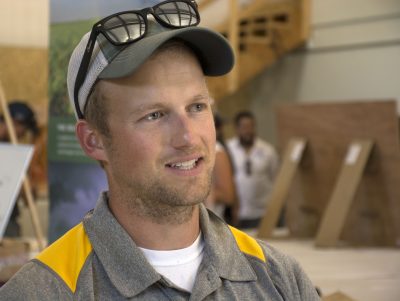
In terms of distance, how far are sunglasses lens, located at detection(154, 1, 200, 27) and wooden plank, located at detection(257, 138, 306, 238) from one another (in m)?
4.57

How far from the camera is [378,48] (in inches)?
372

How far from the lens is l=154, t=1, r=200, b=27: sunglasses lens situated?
1.37 meters

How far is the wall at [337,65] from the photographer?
30.6 ft

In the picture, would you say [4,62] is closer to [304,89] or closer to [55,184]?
[55,184]

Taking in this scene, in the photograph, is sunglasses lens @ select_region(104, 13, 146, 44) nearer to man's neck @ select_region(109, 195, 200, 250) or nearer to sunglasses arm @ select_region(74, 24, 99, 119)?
sunglasses arm @ select_region(74, 24, 99, 119)

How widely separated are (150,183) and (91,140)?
17 cm

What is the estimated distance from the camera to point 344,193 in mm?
5441

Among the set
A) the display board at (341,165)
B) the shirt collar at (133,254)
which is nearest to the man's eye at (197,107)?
the shirt collar at (133,254)

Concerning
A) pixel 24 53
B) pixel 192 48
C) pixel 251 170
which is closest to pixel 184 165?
pixel 192 48

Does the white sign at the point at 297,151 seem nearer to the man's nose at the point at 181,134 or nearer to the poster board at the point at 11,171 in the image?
the poster board at the point at 11,171

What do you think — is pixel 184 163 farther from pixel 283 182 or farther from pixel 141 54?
pixel 283 182

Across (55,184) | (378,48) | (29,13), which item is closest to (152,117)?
(55,184)

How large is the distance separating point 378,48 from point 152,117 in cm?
854

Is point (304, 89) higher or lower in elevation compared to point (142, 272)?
lower
